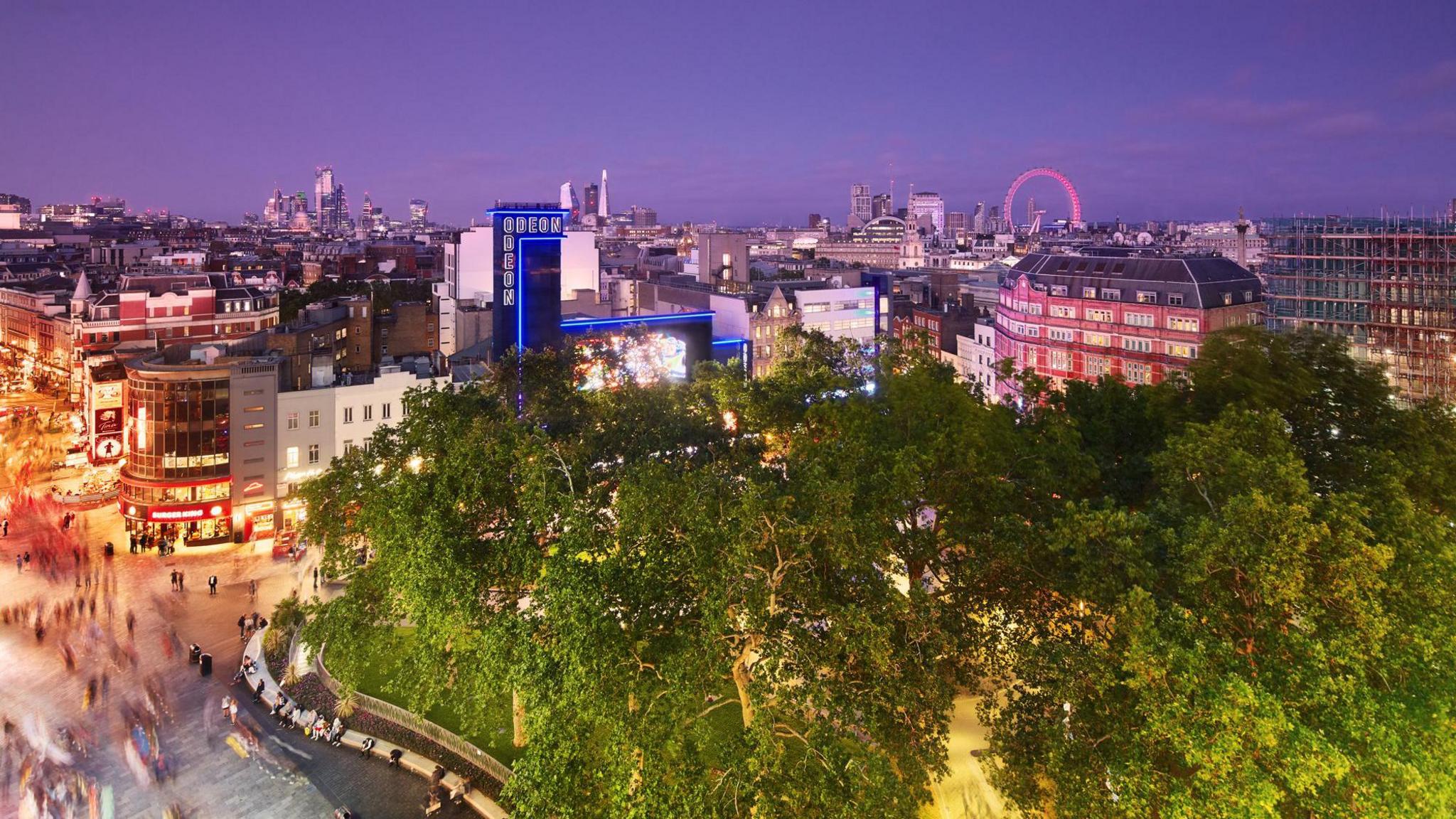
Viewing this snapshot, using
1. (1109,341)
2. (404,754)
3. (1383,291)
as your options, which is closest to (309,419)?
(404,754)

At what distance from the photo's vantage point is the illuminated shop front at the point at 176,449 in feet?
136

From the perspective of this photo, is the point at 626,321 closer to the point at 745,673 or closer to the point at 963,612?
the point at 745,673

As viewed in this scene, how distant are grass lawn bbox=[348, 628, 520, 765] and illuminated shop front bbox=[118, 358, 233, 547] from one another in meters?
20.1

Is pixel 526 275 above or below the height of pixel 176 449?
above

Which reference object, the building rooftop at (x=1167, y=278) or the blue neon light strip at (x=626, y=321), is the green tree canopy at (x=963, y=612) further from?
the building rooftop at (x=1167, y=278)

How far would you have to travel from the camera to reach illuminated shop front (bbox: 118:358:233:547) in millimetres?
41531

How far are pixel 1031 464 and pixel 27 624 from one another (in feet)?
129

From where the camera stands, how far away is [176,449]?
1652 inches

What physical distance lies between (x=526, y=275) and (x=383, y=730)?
27.8 meters

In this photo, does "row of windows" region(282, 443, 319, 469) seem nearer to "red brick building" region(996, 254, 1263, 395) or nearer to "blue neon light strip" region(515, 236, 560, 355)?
"blue neon light strip" region(515, 236, 560, 355)

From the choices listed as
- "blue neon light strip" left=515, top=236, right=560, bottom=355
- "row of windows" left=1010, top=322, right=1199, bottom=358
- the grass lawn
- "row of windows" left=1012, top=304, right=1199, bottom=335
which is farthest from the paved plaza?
"row of windows" left=1012, top=304, right=1199, bottom=335

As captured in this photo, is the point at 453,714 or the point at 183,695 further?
the point at 183,695

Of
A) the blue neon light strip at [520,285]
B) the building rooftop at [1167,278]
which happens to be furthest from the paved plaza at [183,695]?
the building rooftop at [1167,278]

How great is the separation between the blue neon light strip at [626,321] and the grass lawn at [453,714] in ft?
96.1
